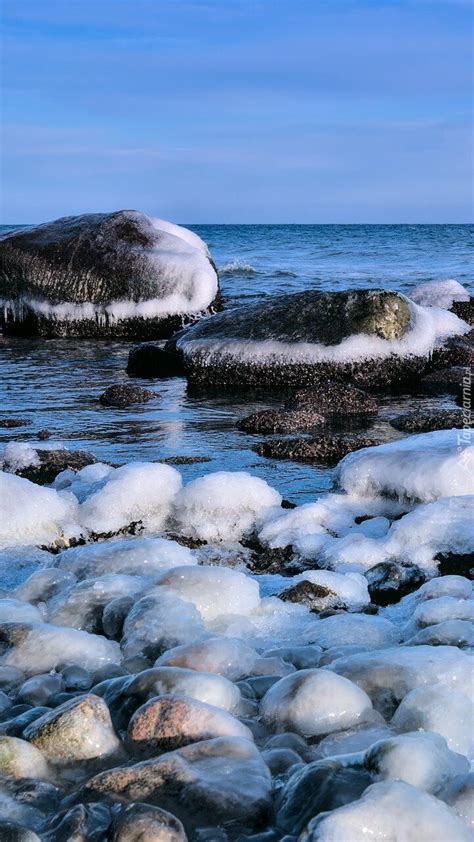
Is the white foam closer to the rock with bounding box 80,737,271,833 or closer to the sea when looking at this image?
the sea

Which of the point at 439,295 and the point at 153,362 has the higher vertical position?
the point at 439,295

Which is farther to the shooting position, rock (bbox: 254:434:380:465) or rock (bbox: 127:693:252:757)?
rock (bbox: 254:434:380:465)

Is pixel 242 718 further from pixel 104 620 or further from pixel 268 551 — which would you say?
pixel 268 551

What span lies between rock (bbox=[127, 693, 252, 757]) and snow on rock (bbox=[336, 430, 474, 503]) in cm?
250

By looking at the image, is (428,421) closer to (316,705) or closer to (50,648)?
(50,648)

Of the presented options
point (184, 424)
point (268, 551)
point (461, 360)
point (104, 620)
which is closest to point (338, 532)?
point (268, 551)

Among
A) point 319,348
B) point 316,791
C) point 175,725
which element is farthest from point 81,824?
point 319,348

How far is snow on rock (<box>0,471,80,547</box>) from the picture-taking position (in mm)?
4902

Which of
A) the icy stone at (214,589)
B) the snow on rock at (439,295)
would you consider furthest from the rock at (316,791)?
the snow on rock at (439,295)

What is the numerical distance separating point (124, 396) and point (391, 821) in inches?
268

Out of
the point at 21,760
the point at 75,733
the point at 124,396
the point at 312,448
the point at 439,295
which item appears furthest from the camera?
the point at 439,295

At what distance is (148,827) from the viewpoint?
7.63ft

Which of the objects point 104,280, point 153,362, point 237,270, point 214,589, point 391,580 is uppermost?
point 104,280

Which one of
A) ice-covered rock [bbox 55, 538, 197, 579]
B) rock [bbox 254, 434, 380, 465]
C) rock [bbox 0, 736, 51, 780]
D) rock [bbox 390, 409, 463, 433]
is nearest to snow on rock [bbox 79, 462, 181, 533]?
ice-covered rock [bbox 55, 538, 197, 579]
